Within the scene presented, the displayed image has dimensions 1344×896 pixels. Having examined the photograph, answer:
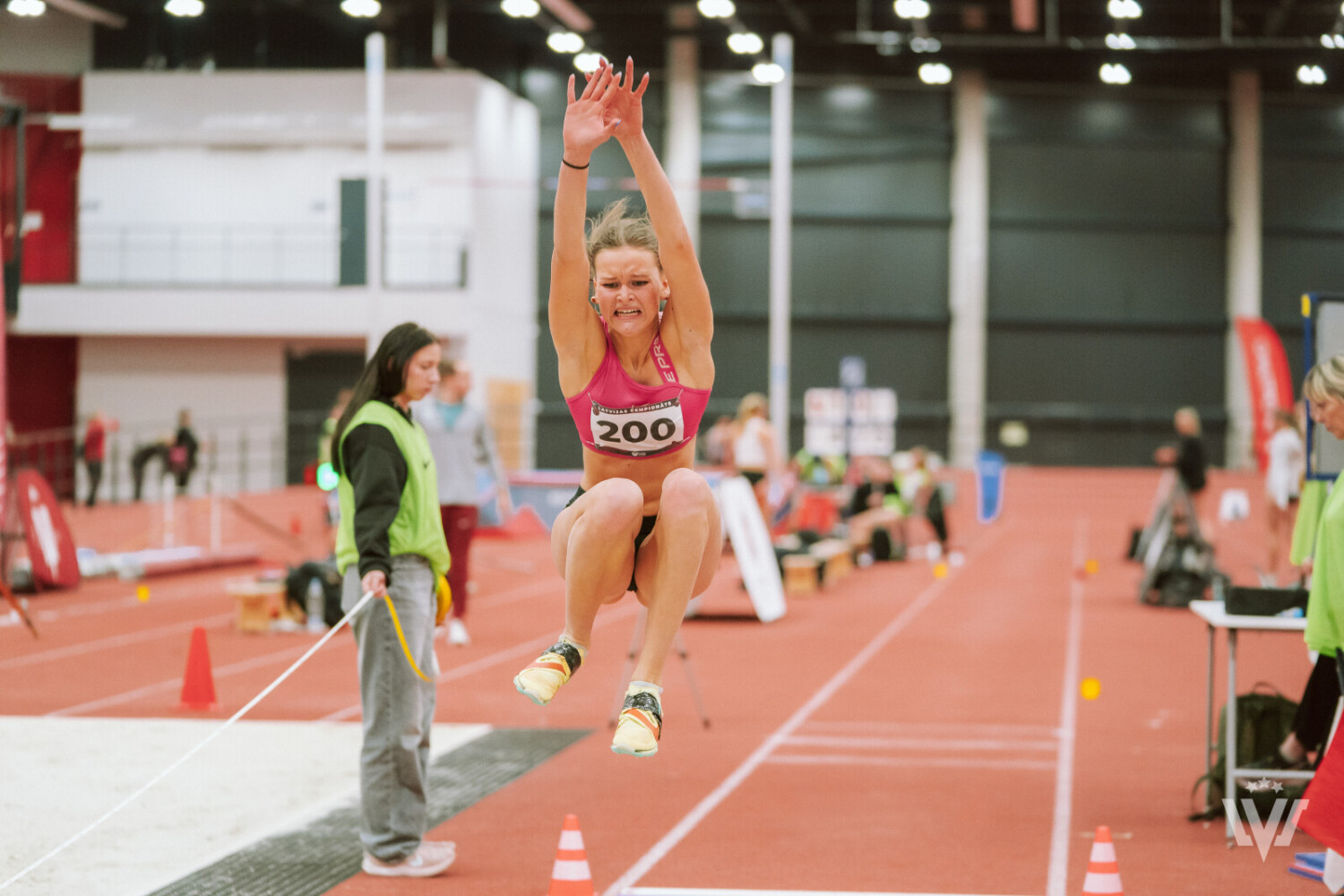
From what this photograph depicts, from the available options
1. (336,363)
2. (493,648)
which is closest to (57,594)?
(493,648)

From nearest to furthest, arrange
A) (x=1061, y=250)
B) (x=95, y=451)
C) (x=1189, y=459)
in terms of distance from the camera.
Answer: (x=1189, y=459) → (x=95, y=451) → (x=1061, y=250)

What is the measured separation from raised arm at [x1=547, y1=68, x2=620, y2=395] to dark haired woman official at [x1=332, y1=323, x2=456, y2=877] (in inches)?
67.9

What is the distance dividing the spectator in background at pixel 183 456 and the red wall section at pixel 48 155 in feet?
11.6

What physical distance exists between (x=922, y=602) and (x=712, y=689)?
19.1ft

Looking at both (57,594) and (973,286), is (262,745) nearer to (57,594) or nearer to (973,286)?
(57,594)

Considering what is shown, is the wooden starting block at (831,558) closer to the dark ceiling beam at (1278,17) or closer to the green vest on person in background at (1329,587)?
the dark ceiling beam at (1278,17)

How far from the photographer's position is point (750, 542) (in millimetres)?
12906

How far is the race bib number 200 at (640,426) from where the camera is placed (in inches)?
156

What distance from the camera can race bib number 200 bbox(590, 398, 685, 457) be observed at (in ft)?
13.0

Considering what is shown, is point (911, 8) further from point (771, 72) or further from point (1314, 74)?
point (1314, 74)

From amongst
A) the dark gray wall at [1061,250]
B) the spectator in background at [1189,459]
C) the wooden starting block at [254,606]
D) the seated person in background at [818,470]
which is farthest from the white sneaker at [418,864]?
the dark gray wall at [1061,250]

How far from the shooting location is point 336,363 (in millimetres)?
27266

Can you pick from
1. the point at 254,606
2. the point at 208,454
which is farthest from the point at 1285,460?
the point at 208,454

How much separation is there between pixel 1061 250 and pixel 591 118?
29954 millimetres
